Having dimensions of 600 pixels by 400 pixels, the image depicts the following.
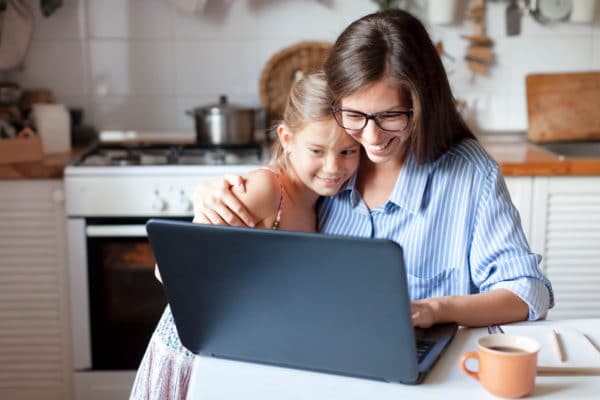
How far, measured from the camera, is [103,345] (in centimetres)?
276

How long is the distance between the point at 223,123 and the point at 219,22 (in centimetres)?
45

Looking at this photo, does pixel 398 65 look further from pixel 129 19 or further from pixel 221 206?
pixel 129 19

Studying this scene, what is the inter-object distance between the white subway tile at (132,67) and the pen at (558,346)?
213 cm

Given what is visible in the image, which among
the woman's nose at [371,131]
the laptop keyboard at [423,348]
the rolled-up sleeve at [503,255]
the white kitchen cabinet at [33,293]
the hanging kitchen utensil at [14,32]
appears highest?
the hanging kitchen utensil at [14,32]

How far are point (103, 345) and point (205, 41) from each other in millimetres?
1165

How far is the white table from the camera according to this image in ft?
3.76

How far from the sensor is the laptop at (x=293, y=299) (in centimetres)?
108

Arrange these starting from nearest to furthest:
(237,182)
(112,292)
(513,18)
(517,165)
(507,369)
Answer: (507,369)
(237,182)
(517,165)
(112,292)
(513,18)

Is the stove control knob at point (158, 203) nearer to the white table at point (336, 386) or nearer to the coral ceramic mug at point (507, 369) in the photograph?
the white table at point (336, 386)

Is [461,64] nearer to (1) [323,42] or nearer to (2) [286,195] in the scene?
(1) [323,42]

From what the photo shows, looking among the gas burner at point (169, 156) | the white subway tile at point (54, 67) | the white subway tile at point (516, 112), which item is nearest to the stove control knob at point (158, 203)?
the gas burner at point (169, 156)

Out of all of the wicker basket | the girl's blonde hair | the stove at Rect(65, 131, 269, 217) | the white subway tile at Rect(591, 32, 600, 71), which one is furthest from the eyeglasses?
the white subway tile at Rect(591, 32, 600, 71)

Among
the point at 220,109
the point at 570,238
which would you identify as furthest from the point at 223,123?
the point at 570,238

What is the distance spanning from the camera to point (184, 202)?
2.63 meters
